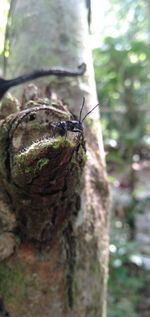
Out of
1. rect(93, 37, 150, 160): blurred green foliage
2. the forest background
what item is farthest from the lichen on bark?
rect(93, 37, 150, 160): blurred green foliage

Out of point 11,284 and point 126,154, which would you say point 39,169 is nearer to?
point 11,284

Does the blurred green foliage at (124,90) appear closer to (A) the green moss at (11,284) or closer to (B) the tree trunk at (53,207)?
(B) the tree trunk at (53,207)

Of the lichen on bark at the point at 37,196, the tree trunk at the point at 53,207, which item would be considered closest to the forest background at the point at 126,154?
the tree trunk at the point at 53,207

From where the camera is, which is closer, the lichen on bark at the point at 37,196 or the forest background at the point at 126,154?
the lichen on bark at the point at 37,196

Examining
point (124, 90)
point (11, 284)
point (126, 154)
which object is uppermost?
point (124, 90)

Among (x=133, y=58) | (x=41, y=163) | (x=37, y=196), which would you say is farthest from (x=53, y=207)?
(x=133, y=58)

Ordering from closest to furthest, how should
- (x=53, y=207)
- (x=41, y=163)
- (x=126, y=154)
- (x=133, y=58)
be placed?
1. (x=41, y=163)
2. (x=53, y=207)
3. (x=126, y=154)
4. (x=133, y=58)

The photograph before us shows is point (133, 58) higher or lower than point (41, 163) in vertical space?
higher

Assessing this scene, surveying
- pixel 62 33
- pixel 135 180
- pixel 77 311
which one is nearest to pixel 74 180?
pixel 77 311
